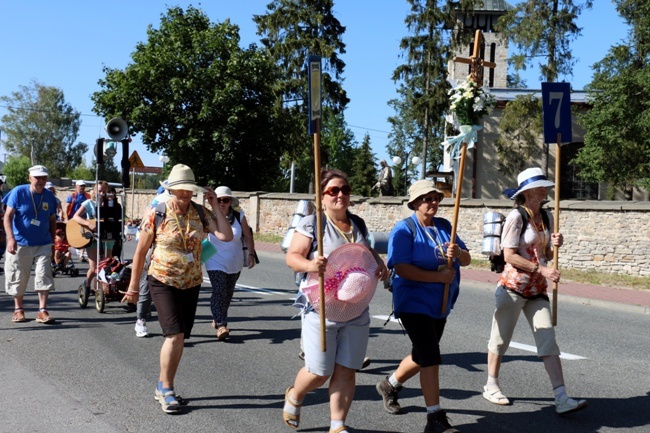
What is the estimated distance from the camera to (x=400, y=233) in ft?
17.6

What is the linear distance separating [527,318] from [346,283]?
1.81 meters

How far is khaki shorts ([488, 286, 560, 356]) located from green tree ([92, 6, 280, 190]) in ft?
112

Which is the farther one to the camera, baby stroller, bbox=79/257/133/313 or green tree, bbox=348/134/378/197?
green tree, bbox=348/134/378/197

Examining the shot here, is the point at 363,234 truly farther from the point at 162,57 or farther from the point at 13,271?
the point at 162,57

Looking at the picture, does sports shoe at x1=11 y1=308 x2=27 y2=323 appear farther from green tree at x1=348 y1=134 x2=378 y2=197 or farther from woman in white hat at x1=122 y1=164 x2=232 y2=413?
green tree at x1=348 y1=134 x2=378 y2=197

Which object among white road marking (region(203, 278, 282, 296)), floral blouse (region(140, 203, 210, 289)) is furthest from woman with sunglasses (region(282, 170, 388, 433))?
white road marking (region(203, 278, 282, 296))

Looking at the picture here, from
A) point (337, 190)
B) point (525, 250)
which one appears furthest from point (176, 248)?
point (525, 250)

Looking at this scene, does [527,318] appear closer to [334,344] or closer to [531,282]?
[531,282]

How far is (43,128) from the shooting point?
311 ft

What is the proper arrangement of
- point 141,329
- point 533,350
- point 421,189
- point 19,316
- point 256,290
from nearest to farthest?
point 421,189
point 533,350
point 141,329
point 19,316
point 256,290

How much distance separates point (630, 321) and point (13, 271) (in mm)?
8528

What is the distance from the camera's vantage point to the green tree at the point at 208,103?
133 feet

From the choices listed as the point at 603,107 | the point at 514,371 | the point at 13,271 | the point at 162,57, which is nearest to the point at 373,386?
the point at 514,371

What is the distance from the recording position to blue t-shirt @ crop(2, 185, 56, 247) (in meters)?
9.56
